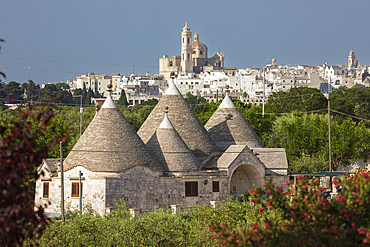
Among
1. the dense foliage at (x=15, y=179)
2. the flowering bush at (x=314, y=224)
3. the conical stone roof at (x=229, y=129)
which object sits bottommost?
the flowering bush at (x=314, y=224)

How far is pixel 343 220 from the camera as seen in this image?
11.6 metres

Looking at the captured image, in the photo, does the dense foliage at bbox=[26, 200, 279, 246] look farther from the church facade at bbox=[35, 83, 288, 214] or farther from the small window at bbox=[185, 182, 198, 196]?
the small window at bbox=[185, 182, 198, 196]

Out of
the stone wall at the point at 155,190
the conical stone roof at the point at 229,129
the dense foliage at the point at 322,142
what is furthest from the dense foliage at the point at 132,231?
the dense foliage at the point at 322,142

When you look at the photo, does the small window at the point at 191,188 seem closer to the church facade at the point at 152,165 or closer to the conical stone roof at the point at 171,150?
the church facade at the point at 152,165

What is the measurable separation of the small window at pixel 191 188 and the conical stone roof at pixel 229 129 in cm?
510

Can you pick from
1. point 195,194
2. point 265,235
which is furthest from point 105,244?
point 265,235

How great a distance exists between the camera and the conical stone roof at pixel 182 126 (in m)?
31.8

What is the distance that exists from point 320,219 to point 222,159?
63.7 ft

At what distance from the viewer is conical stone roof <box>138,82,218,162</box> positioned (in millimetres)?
31766

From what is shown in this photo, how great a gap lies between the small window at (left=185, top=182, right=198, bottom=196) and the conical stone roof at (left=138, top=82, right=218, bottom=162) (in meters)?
2.50

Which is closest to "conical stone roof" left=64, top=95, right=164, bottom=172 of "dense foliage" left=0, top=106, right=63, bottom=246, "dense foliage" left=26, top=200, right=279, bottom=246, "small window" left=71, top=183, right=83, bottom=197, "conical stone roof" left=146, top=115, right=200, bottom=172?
"conical stone roof" left=146, top=115, right=200, bottom=172

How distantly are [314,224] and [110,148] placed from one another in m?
18.2

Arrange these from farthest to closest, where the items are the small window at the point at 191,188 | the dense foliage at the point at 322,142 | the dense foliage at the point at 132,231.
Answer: the dense foliage at the point at 322,142
the small window at the point at 191,188
the dense foliage at the point at 132,231

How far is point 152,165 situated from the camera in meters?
28.6
